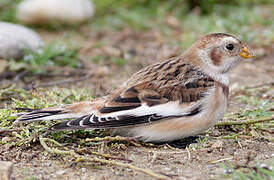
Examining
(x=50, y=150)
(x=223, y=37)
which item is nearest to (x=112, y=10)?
(x=223, y=37)

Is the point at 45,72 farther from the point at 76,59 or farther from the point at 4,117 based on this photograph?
the point at 4,117

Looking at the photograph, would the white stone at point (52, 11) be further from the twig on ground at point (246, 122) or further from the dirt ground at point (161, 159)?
the twig on ground at point (246, 122)

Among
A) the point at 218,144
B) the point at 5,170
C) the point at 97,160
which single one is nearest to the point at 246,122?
the point at 218,144

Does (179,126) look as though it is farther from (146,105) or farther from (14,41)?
(14,41)

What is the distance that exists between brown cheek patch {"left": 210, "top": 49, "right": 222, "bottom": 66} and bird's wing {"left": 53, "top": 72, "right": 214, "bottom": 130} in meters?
0.34

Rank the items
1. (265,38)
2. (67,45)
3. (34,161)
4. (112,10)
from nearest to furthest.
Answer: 1. (34,161)
2. (67,45)
3. (265,38)
4. (112,10)

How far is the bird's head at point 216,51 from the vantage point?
4.10m

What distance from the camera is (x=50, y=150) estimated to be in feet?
11.3

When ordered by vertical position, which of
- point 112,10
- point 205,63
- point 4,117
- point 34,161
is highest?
point 112,10

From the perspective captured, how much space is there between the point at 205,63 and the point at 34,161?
175cm

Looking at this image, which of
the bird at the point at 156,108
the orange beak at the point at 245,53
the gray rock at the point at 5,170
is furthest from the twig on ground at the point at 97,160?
the orange beak at the point at 245,53

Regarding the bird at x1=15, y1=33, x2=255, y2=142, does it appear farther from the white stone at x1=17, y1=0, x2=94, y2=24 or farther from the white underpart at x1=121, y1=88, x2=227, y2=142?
the white stone at x1=17, y1=0, x2=94, y2=24

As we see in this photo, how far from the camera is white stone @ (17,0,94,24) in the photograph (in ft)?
25.2

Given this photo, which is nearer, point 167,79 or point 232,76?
point 167,79
